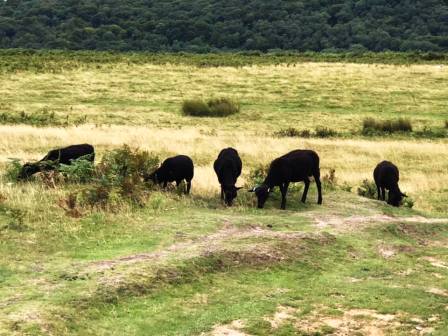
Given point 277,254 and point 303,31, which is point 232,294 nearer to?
point 277,254

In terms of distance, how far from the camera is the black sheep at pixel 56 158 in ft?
59.4

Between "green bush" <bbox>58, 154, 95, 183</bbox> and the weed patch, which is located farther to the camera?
the weed patch

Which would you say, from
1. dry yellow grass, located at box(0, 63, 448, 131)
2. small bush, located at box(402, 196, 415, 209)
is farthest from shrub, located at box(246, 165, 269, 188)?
dry yellow grass, located at box(0, 63, 448, 131)

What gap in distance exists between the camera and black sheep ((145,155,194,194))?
18.0m

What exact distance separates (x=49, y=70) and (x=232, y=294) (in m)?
49.2

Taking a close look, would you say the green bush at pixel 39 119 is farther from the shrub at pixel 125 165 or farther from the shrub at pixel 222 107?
the shrub at pixel 125 165

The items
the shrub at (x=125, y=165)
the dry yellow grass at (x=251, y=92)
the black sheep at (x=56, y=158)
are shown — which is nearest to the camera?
the shrub at (x=125, y=165)

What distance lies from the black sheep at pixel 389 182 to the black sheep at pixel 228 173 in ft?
13.7

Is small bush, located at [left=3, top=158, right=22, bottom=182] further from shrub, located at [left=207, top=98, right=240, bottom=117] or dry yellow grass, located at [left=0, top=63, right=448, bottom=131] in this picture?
shrub, located at [left=207, top=98, right=240, bottom=117]

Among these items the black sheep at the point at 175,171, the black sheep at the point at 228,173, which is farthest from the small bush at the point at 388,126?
the black sheep at the point at 175,171

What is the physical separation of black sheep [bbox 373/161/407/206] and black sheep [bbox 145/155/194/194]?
547cm

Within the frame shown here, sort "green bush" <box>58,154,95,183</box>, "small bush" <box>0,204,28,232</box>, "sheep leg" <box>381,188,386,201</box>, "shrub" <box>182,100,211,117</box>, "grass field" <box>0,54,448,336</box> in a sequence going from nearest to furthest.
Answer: "grass field" <box>0,54,448,336</box>
"small bush" <box>0,204,28,232</box>
"green bush" <box>58,154,95,183</box>
"sheep leg" <box>381,188,386,201</box>
"shrub" <box>182,100,211,117</box>

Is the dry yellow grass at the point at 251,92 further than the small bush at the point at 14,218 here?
Yes

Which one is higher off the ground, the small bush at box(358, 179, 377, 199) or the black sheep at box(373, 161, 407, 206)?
the black sheep at box(373, 161, 407, 206)
